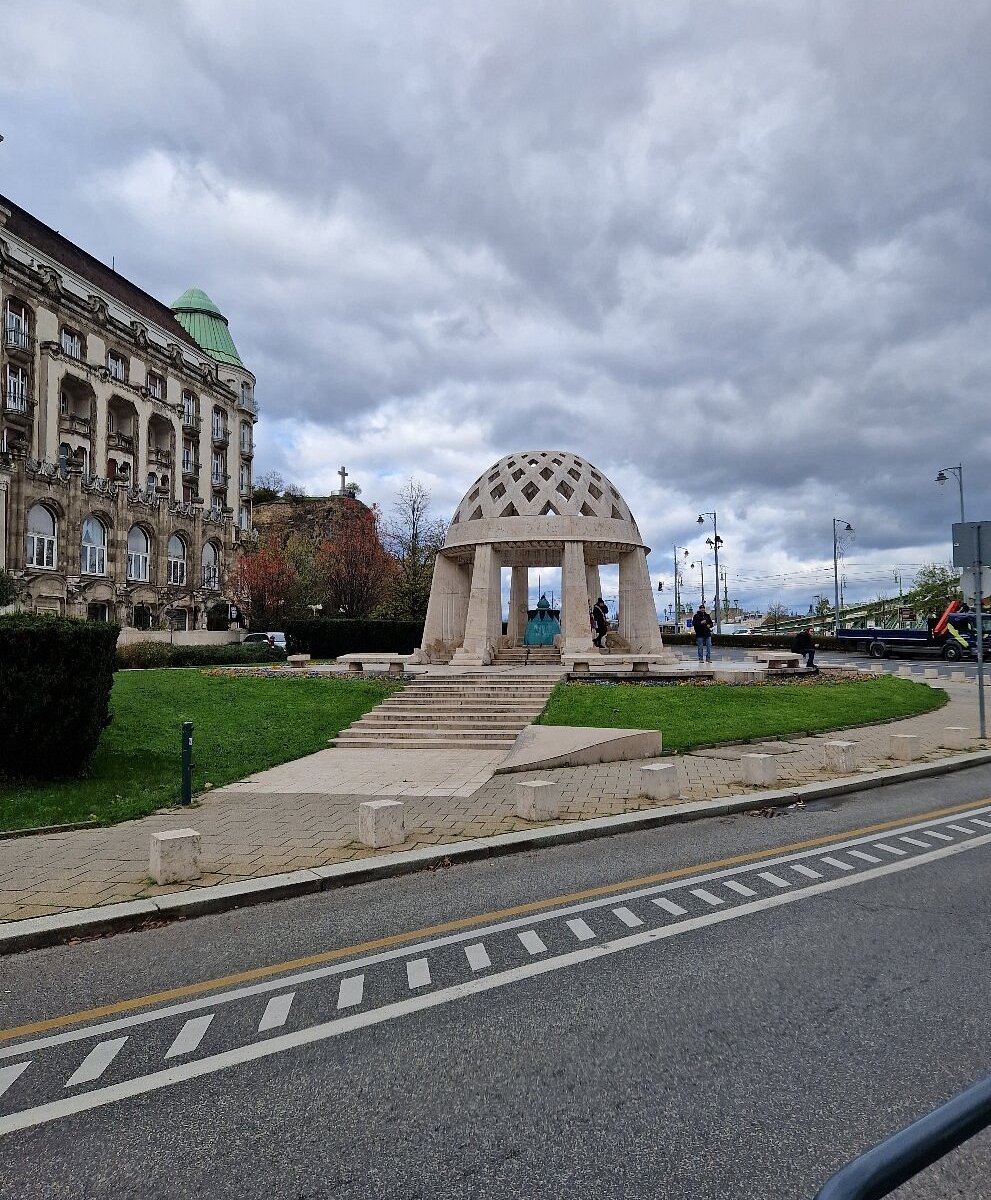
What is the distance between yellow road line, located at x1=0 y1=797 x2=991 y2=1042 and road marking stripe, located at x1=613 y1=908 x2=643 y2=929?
35cm

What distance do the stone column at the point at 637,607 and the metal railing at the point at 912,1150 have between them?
23.8 meters

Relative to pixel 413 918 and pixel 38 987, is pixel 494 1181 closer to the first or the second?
pixel 413 918

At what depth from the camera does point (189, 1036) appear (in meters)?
3.76

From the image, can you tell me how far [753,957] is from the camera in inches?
180

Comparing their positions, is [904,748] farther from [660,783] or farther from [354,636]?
[354,636]

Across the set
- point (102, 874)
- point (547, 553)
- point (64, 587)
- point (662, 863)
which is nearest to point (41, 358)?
point (64, 587)

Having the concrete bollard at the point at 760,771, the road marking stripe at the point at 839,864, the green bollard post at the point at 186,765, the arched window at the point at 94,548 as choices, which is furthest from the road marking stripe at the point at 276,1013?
the arched window at the point at 94,548

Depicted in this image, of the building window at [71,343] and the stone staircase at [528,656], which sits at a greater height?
the building window at [71,343]

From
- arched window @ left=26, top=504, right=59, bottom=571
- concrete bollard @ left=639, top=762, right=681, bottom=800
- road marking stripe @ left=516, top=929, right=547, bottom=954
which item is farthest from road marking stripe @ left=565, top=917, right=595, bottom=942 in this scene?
arched window @ left=26, top=504, right=59, bottom=571

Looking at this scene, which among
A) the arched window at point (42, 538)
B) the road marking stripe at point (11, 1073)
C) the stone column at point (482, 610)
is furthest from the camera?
the arched window at point (42, 538)

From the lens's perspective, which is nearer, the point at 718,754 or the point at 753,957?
the point at 753,957

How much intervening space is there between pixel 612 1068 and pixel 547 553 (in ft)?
80.0

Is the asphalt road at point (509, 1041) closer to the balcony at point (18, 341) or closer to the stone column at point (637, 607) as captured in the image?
the stone column at point (637, 607)

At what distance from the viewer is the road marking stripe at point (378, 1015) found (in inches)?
127
